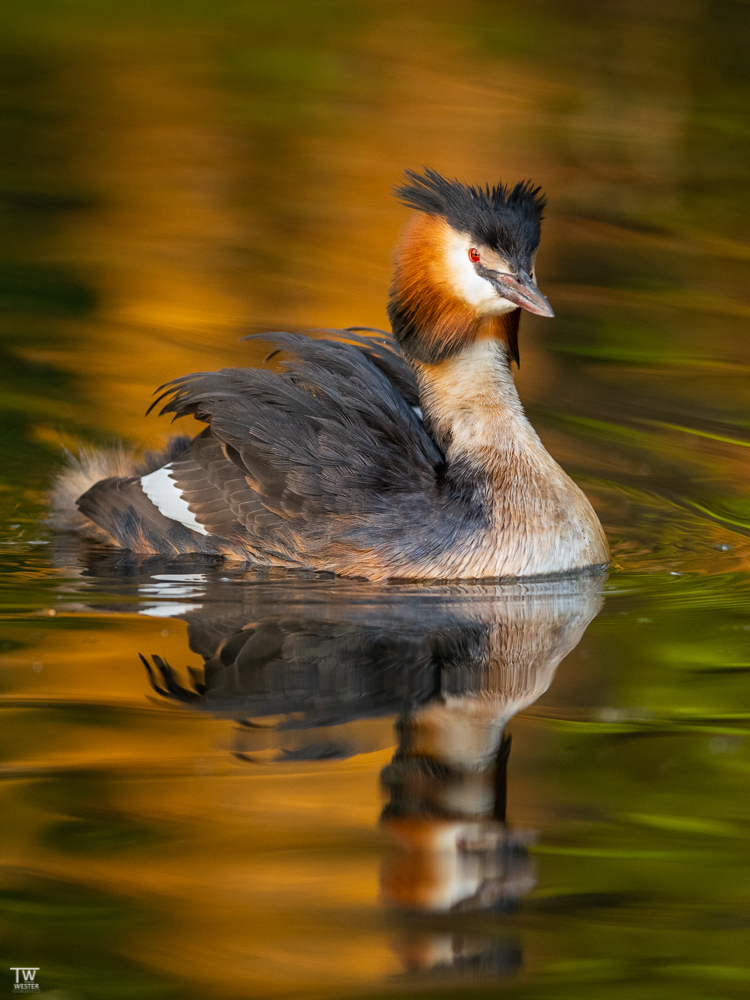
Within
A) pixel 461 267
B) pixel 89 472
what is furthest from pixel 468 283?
pixel 89 472

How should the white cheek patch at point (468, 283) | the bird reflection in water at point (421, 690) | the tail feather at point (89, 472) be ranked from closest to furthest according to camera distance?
1. the bird reflection in water at point (421, 690)
2. the white cheek patch at point (468, 283)
3. the tail feather at point (89, 472)

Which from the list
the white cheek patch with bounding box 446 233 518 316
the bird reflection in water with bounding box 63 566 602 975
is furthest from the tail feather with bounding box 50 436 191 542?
the white cheek patch with bounding box 446 233 518 316

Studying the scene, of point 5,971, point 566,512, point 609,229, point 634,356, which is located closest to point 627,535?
point 566,512

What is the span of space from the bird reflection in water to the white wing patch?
0.87ft

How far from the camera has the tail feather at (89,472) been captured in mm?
6758

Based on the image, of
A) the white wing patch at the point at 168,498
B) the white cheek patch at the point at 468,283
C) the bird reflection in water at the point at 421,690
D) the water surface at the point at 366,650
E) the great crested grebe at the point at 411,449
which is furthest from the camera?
the white wing patch at the point at 168,498

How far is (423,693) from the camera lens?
15.0 ft

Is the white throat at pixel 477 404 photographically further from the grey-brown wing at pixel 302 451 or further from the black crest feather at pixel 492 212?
the black crest feather at pixel 492 212

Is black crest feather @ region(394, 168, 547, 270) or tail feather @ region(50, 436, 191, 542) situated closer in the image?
black crest feather @ region(394, 168, 547, 270)

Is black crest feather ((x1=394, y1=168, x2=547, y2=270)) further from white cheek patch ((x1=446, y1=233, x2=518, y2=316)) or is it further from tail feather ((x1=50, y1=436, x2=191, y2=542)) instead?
tail feather ((x1=50, y1=436, x2=191, y2=542))

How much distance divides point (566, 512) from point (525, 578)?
0.34 metres

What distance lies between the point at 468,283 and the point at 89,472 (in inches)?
85.9

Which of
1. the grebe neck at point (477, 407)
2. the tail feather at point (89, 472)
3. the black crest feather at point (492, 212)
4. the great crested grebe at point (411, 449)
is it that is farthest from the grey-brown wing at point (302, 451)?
the black crest feather at point (492, 212)

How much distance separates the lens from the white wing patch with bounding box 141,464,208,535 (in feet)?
20.2
